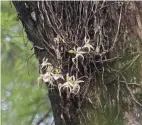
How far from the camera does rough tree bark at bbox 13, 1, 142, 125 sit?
1911 millimetres

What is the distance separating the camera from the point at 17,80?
11.7 ft

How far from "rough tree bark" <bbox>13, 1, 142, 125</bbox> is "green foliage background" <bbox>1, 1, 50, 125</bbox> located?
Answer: 143 cm

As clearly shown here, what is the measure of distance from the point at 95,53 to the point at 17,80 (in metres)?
1.74

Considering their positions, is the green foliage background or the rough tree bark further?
the green foliage background

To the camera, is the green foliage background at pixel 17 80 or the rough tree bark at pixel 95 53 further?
the green foliage background at pixel 17 80

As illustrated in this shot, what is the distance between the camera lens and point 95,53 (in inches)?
75.6

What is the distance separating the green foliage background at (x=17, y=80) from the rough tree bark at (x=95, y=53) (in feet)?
4.68

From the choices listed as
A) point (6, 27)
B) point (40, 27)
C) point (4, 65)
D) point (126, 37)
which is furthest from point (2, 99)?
point (126, 37)

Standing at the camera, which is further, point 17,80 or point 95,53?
point 17,80

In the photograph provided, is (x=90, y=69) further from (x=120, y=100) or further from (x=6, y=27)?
(x=6, y=27)

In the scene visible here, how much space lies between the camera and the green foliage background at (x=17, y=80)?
3419 millimetres

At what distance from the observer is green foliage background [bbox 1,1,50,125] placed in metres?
3.42

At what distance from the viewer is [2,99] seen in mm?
3570

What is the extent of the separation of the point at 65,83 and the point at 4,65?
1826 mm
